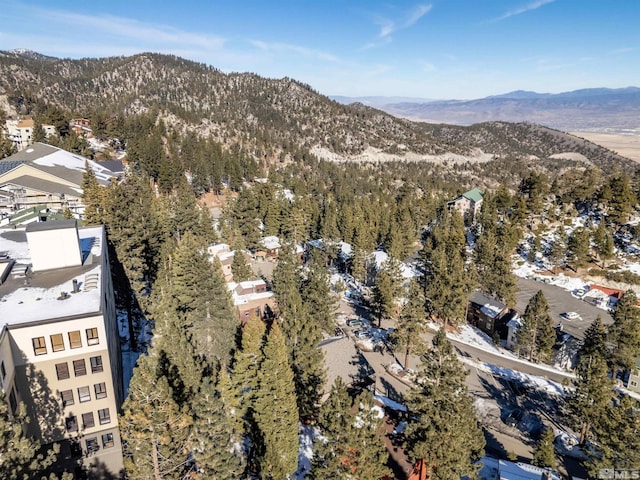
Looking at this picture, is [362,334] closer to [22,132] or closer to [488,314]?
[488,314]

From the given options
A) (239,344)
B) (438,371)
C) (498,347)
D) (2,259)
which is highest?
(2,259)

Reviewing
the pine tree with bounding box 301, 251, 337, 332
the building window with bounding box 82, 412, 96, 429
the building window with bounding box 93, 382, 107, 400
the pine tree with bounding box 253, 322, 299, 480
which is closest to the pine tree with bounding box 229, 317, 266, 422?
the pine tree with bounding box 253, 322, 299, 480

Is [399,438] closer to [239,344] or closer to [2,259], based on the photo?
[239,344]

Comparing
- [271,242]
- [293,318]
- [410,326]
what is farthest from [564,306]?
[271,242]

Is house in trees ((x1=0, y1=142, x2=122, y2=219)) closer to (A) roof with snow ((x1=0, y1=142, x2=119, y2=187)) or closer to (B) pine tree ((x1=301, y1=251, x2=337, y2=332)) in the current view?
(A) roof with snow ((x1=0, y1=142, x2=119, y2=187))

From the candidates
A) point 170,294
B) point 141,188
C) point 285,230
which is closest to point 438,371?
point 170,294
